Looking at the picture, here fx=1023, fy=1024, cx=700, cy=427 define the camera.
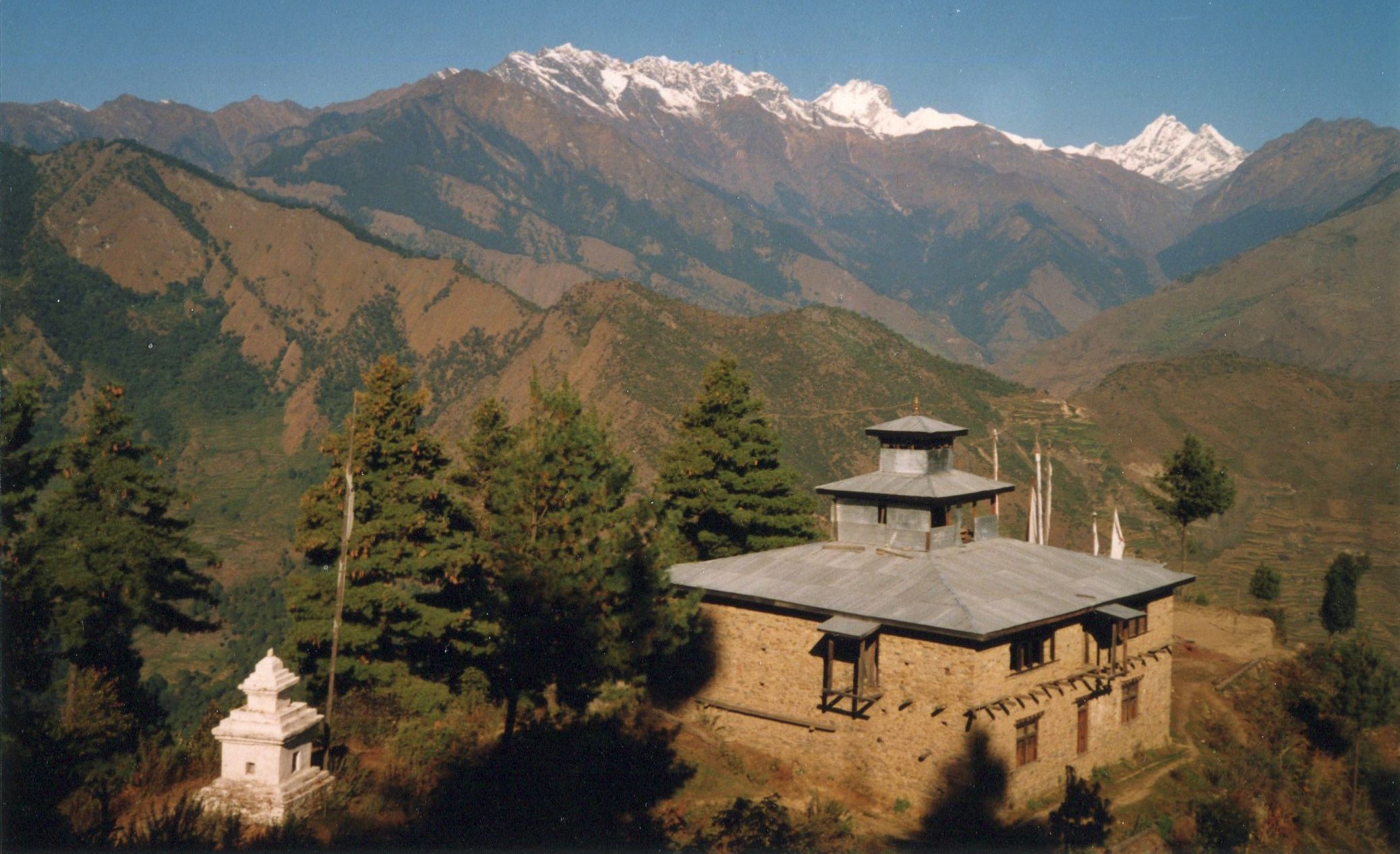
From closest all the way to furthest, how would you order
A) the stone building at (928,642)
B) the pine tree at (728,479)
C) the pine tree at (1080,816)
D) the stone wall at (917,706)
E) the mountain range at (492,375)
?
the pine tree at (1080,816), the stone wall at (917,706), the stone building at (928,642), the pine tree at (728,479), the mountain range at (492,375)

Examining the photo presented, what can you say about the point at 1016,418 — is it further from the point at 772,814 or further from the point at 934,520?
the point at 772,814

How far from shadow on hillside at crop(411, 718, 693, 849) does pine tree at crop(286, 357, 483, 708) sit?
3612 millimetres

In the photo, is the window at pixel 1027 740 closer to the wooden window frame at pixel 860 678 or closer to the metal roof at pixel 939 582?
the metal roof at pixel 939 582

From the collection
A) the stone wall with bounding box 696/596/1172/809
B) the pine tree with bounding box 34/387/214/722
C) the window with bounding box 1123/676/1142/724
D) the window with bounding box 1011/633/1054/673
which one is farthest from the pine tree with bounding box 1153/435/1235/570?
the pine tree with bounding box 34/387/214/722

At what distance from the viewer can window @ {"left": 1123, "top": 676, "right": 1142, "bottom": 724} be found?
28094 mm

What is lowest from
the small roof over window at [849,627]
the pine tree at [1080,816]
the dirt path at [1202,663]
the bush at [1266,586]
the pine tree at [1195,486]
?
the pine tree at [1080,816]

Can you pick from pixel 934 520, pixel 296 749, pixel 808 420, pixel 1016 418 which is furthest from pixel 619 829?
pixel 1016 418

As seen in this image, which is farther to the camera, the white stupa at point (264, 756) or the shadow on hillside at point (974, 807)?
the shadow on hillside at point (974, 807)

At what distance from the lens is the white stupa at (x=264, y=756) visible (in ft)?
53.1

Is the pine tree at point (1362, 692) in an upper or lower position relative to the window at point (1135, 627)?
lower

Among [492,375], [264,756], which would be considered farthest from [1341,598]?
[492,375]

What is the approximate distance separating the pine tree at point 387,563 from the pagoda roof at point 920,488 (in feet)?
36.6

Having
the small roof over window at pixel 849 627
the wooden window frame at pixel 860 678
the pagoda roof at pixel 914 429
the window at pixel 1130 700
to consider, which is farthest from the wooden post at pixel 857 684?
the window at pixel 1130 700

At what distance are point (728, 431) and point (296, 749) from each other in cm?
2303
